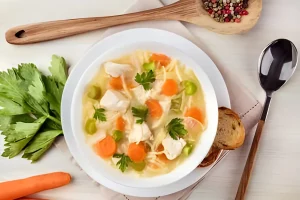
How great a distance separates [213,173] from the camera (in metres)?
2.59

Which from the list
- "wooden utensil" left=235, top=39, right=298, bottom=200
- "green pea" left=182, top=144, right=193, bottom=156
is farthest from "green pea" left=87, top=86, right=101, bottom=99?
"wooden utensil" left=235, top=39, right=298, bottom=200

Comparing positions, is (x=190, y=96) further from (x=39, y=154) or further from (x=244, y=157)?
(x=39, y=154)

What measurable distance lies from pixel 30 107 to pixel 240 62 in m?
1.06

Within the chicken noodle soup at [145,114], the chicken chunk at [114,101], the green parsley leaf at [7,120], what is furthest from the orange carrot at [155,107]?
the green parsley leaf at [7,120]

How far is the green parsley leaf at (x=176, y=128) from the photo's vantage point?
2.35 metres

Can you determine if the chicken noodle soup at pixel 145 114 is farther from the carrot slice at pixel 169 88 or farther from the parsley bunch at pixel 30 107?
the parsley bunch at pixel 30 107

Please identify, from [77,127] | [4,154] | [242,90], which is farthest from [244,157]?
[4,154]

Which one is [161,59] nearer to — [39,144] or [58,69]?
[58,69]

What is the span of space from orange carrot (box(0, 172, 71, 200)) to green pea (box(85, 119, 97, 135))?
Result: 1.06 ft

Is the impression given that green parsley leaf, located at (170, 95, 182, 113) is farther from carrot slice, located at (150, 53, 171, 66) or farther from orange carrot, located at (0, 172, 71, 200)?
orange carrot, located at (0, 172, 71, 200)

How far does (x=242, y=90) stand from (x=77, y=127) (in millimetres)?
825

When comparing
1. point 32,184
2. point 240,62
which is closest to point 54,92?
point 32,184

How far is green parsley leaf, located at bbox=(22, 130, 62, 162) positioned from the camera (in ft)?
8.30

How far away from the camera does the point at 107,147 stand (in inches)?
93.4
